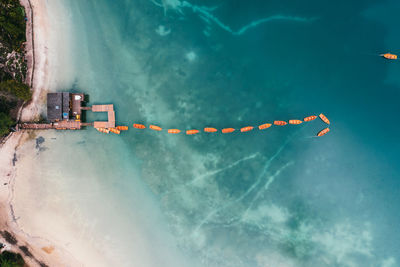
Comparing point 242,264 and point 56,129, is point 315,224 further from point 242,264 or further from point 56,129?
point 56,129

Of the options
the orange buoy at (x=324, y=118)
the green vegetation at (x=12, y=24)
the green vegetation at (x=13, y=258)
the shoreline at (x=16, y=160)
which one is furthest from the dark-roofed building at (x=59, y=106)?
the orange buoy at (x=324, y=118)

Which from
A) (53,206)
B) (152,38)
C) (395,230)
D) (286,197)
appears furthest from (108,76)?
(395,230)

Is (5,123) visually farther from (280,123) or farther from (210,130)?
(280,123)

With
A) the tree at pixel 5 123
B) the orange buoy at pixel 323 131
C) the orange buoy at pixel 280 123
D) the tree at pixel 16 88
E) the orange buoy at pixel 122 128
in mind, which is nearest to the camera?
A: the tree at pixel 16 88

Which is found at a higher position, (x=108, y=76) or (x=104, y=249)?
(x=108, y=76)

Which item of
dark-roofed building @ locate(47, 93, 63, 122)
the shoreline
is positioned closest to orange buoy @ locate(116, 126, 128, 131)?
dark-roofed building @ locate(47, 93, 63, 122)

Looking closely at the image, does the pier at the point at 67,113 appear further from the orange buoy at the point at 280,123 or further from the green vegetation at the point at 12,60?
the orange buoy at the point at 280,123
